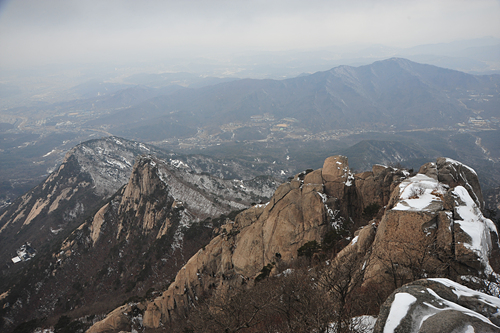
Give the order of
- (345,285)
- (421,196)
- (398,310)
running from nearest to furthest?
(398,310), (345,285), (421,196)

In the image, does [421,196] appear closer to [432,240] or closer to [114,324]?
[432,240]

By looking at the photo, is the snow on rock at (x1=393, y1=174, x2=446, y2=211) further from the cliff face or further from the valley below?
the cliff face

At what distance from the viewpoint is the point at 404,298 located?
1275cm

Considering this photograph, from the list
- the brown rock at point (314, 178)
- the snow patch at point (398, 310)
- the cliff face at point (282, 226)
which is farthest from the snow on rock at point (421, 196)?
the brown rock at point (314, 178)

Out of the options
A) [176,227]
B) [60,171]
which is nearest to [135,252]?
[176,227]

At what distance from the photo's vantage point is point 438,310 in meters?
11.7

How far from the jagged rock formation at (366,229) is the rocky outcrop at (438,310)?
5.91 m

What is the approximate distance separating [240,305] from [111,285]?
90.2 m

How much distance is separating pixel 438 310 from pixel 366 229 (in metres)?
16.1

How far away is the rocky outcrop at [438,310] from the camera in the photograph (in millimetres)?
10641

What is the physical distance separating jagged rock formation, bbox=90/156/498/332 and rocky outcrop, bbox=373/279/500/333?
5.91 metres

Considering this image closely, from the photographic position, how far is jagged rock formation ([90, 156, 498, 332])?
767 inches

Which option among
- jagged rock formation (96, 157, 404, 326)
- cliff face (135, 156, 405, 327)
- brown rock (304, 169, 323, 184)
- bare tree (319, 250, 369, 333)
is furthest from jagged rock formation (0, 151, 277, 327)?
bare tree (319, 250, 369, 333)

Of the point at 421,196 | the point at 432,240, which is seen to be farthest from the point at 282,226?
the point at 432,240
